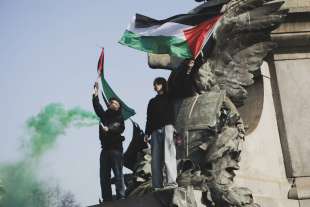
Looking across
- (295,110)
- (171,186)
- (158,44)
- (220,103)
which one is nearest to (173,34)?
(158,44)

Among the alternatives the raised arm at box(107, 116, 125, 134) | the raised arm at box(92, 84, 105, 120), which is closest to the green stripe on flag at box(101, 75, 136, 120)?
the raised arm at box(92, 84, 105, 120)

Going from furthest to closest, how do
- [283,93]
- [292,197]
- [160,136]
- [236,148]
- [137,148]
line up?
[137,148] < [283,93] < [292,197] < [236,148] < [160,136]

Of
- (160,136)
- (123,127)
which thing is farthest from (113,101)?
(160,136)

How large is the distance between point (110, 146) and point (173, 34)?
234 centimetres

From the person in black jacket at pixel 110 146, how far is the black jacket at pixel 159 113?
27.7 inches

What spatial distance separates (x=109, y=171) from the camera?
766 cm

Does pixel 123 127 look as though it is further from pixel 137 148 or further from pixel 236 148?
pixel 137 148

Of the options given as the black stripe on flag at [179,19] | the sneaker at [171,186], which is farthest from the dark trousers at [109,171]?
the black stripe on flag at [179,19]

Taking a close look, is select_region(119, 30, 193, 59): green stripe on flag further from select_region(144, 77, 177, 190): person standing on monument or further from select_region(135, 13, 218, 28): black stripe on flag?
select_region(144, 77, 177, 190): person standing on monument

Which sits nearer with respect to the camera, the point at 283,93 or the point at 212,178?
the point at 212,178

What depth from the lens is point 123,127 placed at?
7605 mm

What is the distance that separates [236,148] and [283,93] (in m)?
1.83

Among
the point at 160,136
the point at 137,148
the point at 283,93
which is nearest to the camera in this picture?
the point at 160,136

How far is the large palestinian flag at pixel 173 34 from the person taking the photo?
8695 millimetres
